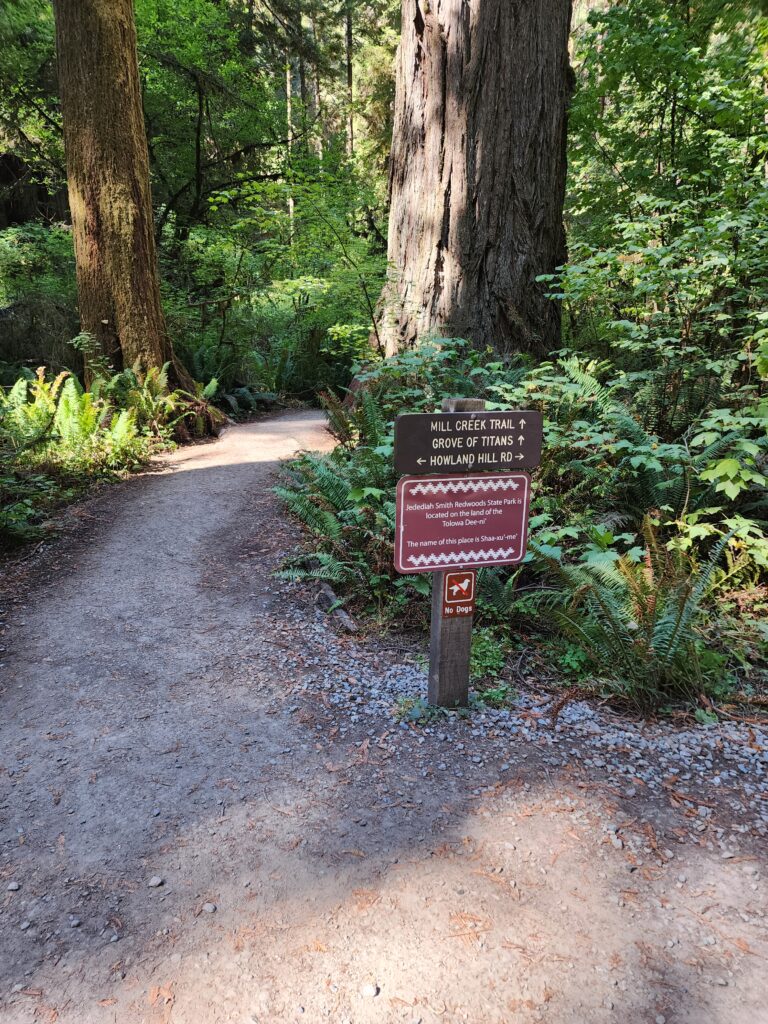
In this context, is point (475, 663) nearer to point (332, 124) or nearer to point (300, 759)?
point (300, 759)

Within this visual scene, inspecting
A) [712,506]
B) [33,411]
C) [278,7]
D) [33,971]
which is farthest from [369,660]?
[278,7]

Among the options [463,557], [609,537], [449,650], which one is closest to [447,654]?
[449,650]

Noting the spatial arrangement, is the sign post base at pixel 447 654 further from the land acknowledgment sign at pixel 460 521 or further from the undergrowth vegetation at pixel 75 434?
the undergrowth vegetation at pixel 75 434

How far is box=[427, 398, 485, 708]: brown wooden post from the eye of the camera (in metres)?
3.33

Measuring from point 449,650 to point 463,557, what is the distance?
0.53 meters

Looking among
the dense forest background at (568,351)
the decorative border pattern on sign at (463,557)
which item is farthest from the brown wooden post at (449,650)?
the dense forest background at (568,351)

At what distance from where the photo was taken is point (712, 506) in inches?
192

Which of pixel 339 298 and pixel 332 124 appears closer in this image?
pixel 339 298

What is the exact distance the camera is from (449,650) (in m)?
3.42

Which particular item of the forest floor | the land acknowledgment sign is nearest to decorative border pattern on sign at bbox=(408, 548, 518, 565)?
the land acknowledgment sign

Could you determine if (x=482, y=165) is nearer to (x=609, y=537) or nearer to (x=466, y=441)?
(x=609, y=537)

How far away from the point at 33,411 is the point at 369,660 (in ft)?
19.2

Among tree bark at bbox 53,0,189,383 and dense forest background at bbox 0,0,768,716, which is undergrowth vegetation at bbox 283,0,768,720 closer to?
dense forest background at bbox 0,0,768,716

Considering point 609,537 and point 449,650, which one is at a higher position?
point 609,537
